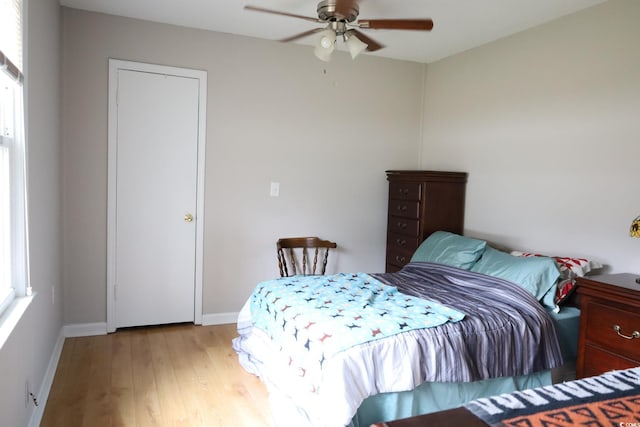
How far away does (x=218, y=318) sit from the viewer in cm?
394

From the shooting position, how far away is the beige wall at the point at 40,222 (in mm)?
1883

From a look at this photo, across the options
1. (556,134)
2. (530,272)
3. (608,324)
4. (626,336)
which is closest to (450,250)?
(530,272)

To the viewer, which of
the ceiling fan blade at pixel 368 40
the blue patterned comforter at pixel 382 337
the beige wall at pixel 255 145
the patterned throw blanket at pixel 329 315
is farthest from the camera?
the beige wall at pixel 255 145

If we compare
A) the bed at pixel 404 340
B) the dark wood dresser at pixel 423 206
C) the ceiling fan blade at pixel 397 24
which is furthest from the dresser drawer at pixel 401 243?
the ceiling fan blade at pixel 397 24

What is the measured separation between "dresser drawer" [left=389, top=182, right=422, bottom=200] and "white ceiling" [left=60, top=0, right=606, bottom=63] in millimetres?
1248

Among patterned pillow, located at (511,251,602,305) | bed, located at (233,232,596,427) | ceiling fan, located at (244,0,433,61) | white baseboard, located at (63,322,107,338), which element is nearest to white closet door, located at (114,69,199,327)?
white baseboard, located at (63,322,107,338)

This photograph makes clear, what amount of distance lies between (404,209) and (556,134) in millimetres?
1441

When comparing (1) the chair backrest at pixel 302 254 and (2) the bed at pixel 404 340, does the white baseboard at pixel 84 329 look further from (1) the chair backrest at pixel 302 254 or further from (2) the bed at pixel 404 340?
(1) the chair backrest at pixel 302 254

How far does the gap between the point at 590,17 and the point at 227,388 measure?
341cm

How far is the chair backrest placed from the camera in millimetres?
3975

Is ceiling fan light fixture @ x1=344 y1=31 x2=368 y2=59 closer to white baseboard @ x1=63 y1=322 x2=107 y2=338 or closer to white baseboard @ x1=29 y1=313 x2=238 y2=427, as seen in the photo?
white baseboard @ x1=29 y1=313 x2=238 y2=427

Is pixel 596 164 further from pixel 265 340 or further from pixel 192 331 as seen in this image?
pixel 192 331

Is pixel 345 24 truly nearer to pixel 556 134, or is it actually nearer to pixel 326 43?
pixel 326 43

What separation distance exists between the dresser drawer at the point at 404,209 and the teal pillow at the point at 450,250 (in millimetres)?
297
